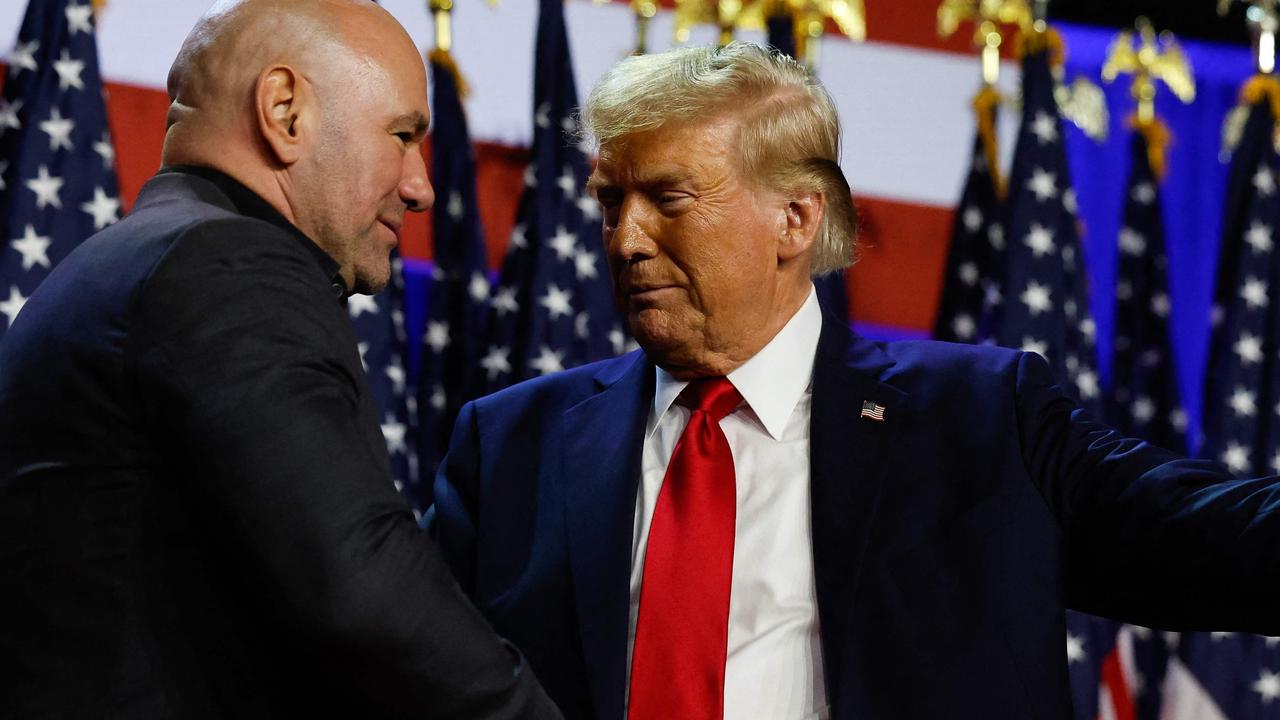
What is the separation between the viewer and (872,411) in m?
2.04

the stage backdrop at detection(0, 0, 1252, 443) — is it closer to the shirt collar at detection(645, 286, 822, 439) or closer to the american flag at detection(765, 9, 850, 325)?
the american flag at detection(765, 9, 850, 325)

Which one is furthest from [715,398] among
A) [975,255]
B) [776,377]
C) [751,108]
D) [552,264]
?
[975,255]

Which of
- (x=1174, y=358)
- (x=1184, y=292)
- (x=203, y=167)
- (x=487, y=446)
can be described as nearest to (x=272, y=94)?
(x=203, y=167)

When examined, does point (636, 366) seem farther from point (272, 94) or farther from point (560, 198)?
point (560, 198)

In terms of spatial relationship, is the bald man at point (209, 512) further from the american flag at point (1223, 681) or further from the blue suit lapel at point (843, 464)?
the american flag at point (1223, 681)

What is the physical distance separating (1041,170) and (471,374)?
1.92 metres

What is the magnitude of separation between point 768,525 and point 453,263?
7.44 feet

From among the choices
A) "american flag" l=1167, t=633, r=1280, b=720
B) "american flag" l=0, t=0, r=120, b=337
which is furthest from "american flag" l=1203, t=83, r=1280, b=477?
"american flag" l=0, t=0, r=120, b=337

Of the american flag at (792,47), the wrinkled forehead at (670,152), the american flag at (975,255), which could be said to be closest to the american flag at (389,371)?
the american flag at (792,47)

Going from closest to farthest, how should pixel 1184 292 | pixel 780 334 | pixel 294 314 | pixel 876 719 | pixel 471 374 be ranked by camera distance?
pixel 294 314 < pixel 876 719 < pixel 780 334 < pixel 471 374 < pixel 1184 292

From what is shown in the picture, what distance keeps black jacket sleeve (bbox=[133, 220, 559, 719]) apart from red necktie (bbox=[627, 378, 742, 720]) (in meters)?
0.66

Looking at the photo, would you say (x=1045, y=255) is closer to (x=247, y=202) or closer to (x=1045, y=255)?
(x=1045, y=255)

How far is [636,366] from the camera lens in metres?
2.24

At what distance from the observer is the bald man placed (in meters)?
1.16
